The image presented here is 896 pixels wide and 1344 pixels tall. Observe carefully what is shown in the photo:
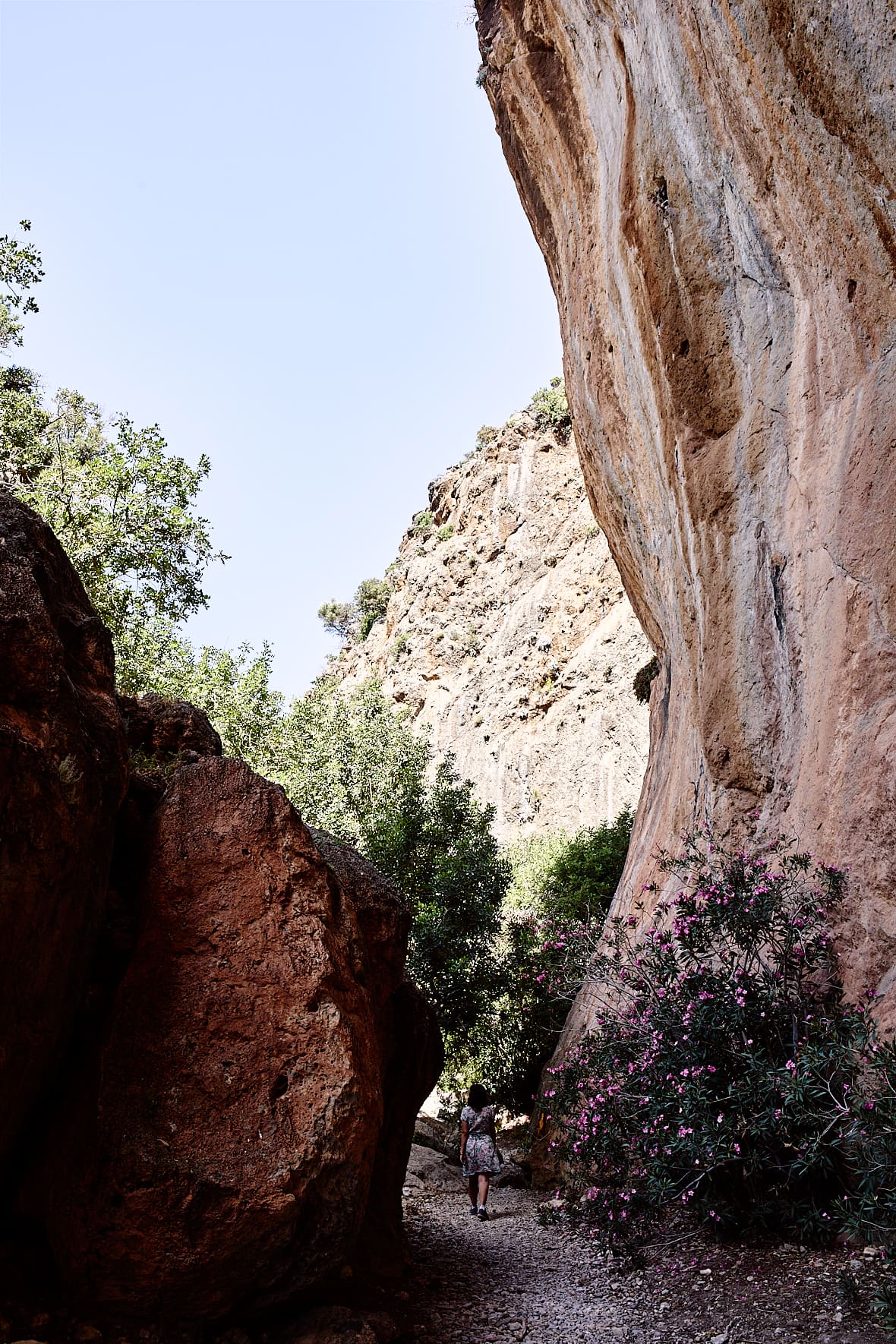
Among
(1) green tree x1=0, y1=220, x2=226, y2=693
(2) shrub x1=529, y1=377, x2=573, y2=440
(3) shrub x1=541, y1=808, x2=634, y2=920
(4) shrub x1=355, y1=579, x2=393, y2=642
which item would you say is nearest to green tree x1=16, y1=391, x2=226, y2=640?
(1) green tree x1=0, y1=220, x2=226, y2=693

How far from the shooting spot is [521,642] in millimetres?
33969

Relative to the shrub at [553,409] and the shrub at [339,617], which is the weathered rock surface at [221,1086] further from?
the shrub at [339,617]

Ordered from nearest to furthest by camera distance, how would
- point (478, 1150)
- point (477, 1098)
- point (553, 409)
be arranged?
point (478, 1150) → point (477, 1098) → point (553, 409)

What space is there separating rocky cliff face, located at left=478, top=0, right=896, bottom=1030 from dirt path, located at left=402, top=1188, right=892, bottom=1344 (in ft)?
5.60

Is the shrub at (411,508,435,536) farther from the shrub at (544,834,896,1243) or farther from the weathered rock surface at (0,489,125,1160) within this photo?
the weathered rock surface at (0,489,125,1160)

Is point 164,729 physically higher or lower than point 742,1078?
higher

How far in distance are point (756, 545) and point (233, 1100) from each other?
6.93 meters

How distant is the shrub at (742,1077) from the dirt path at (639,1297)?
0.29 metres

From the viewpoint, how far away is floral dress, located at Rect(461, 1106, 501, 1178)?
923 cm

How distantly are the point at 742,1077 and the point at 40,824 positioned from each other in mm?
4586

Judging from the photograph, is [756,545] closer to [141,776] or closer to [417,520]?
[141,776]

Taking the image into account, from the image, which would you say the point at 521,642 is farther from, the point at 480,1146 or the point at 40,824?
the point at 40,824

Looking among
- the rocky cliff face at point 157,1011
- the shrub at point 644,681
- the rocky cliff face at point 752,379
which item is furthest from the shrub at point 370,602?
the rocky cliff face at point 157,1011

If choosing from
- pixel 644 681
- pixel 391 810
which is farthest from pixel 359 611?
pixel 391 810
